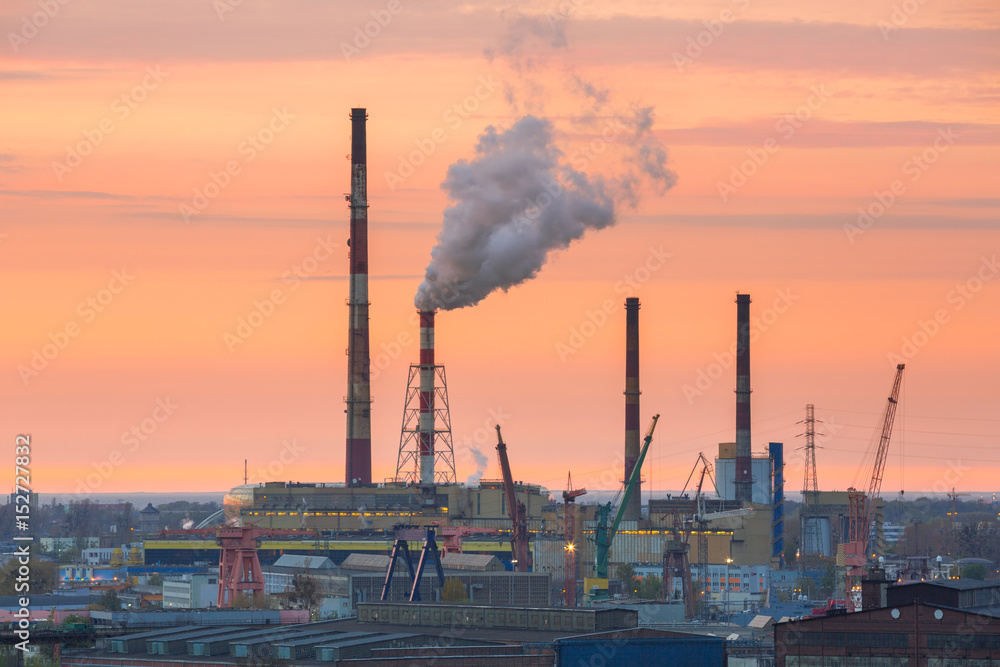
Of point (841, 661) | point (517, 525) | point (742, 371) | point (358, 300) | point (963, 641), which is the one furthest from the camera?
point (742, 371)

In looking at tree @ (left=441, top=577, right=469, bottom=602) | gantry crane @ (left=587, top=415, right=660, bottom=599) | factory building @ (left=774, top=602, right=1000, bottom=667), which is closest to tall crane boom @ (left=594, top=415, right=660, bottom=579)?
gantry crane @ (left=587, top=415, right=660, bottom=599)

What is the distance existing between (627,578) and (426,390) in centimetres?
2442

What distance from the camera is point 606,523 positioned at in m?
143

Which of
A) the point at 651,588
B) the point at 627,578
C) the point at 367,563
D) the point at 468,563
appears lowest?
the point at 651,588

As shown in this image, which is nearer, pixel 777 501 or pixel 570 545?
pixel 570 545

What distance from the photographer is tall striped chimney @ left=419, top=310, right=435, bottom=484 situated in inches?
5128

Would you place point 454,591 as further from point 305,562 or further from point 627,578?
point 627,578

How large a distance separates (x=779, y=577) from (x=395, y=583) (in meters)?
46.9

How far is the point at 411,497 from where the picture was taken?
15050 centimetres

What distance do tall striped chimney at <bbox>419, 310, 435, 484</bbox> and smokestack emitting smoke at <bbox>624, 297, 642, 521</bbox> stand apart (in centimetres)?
1512

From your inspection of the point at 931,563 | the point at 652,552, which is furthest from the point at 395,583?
the point at 931,563

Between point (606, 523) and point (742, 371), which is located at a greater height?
point (742, 371)

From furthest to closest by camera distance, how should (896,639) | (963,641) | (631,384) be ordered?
(631,384)
(896,639)
(963,641)

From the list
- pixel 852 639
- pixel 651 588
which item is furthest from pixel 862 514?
pixel 852 639
